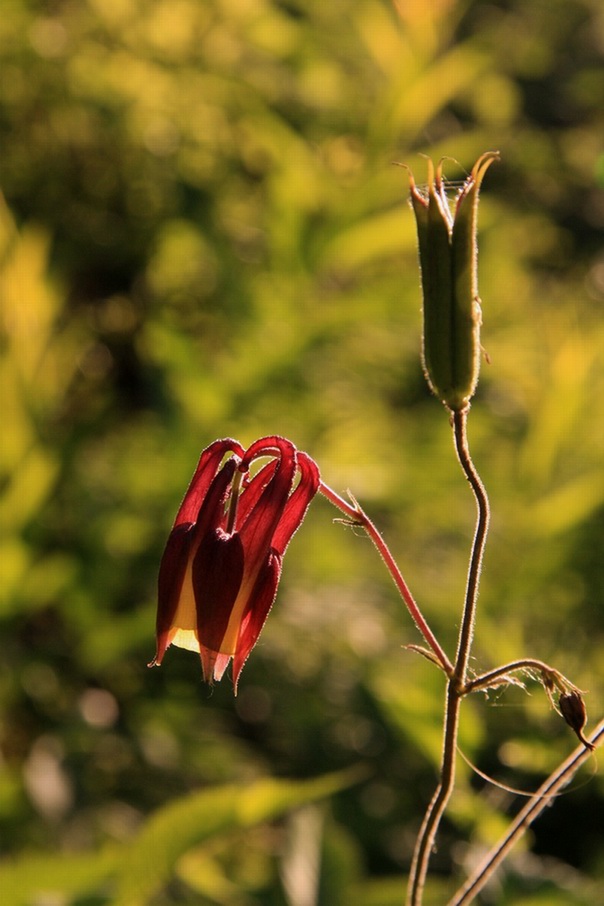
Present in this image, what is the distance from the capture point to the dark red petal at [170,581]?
61 cm

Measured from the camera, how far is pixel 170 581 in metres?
0.61

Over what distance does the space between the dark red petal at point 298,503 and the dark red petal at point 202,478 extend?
40mm

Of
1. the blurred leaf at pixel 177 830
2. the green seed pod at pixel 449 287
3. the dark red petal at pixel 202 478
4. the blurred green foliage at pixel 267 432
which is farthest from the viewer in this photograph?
the blurred green foliage at pixel 267 432

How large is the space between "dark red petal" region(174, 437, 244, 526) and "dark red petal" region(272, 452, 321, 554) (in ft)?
0.13

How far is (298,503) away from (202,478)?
6 cm

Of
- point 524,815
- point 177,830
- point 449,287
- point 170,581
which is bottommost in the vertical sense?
point 177,830

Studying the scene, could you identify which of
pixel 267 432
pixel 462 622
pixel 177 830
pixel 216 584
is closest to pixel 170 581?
pixel 216 584

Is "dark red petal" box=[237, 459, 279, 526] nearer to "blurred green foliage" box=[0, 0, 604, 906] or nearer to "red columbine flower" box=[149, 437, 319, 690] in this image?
"red columbine flower" box=[149, 437, 319, 690]

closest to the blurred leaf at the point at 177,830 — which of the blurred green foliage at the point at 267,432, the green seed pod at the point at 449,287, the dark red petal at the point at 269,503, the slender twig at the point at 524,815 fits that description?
the blurred green foliage at the point at 267,432

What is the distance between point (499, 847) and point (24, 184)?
2.19m

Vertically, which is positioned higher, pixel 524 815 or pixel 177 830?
pixel 524 815

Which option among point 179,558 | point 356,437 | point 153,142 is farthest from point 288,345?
point 179,558

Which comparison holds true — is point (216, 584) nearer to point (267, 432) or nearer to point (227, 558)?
point (227, 558)

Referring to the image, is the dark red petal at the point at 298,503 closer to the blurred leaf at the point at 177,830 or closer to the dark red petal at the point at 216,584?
the dark red petal at the point at 216,584
